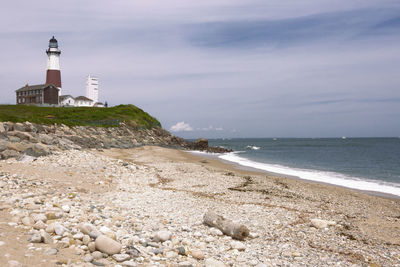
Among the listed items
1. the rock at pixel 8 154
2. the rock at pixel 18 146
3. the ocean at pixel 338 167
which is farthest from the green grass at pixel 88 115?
the rock at pixel 8 154

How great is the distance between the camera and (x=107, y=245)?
6.57m

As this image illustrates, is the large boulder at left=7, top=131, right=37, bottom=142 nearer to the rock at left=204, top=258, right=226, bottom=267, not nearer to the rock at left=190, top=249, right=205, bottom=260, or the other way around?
the rock at left=190, top=249, right=205, bottom=260

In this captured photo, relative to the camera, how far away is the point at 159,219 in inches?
389

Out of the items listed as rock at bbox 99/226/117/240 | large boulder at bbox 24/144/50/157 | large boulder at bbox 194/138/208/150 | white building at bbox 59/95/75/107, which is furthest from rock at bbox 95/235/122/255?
white building at bbox 59/95/75/107

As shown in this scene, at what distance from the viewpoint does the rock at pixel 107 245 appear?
6.50 m

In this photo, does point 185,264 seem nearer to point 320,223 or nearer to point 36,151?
point 320,223

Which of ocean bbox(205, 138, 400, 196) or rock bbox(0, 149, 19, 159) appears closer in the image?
rock bbox(0, 149, 19, 159)

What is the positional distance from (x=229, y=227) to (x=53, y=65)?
79584mm

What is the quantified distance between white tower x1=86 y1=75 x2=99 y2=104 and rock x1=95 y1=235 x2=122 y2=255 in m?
90.1

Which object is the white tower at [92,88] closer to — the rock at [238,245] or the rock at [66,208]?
the rock at [66,208]

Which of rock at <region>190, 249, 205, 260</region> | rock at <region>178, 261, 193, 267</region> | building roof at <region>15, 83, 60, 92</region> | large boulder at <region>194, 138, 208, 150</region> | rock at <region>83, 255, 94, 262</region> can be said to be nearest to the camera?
rock at <region>83, 255, 94, 262</region>

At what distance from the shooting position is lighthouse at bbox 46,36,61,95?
74894 mm

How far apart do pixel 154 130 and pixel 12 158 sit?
4738 cm

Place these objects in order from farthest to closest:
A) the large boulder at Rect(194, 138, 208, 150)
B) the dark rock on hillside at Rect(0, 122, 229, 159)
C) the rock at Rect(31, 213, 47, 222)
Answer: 1. the large boulder at Rect(194, 138, 208, 150)
2. the dark rock on hillside at Rect(0, 122, 229, 159)
3. the rock at Rect(31, 213, 47, 222)
